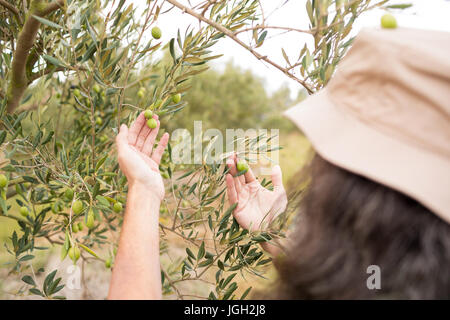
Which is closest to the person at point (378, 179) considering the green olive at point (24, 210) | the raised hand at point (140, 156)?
the raised hand at point (140, 156)

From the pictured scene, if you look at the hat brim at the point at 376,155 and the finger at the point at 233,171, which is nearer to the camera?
the hat brim at the point at 376,155

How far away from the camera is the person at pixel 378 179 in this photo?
2.51 feet

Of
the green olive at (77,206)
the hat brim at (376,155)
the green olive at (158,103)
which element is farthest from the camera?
the green olive at (158,103)

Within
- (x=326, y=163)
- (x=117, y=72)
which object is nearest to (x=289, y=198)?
(x=326, y=163)

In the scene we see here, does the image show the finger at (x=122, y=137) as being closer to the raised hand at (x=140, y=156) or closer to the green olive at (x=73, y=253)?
the raised hand at (x=140, y=156)

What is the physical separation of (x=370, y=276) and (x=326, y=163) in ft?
0.96

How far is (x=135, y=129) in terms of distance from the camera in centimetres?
137

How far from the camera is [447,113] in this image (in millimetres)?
746

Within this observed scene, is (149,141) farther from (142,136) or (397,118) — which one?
(397,118)

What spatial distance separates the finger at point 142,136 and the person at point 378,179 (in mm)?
537

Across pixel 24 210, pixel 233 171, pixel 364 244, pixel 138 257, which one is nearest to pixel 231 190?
pixel 233 171

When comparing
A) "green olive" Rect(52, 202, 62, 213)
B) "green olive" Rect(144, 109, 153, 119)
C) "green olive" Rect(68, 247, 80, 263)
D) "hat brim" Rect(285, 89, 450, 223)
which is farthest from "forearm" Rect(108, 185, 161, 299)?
"green olive" Rect(52, 202, 62, 213)

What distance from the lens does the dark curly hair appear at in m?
0.81

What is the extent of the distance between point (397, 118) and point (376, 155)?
10 cm
